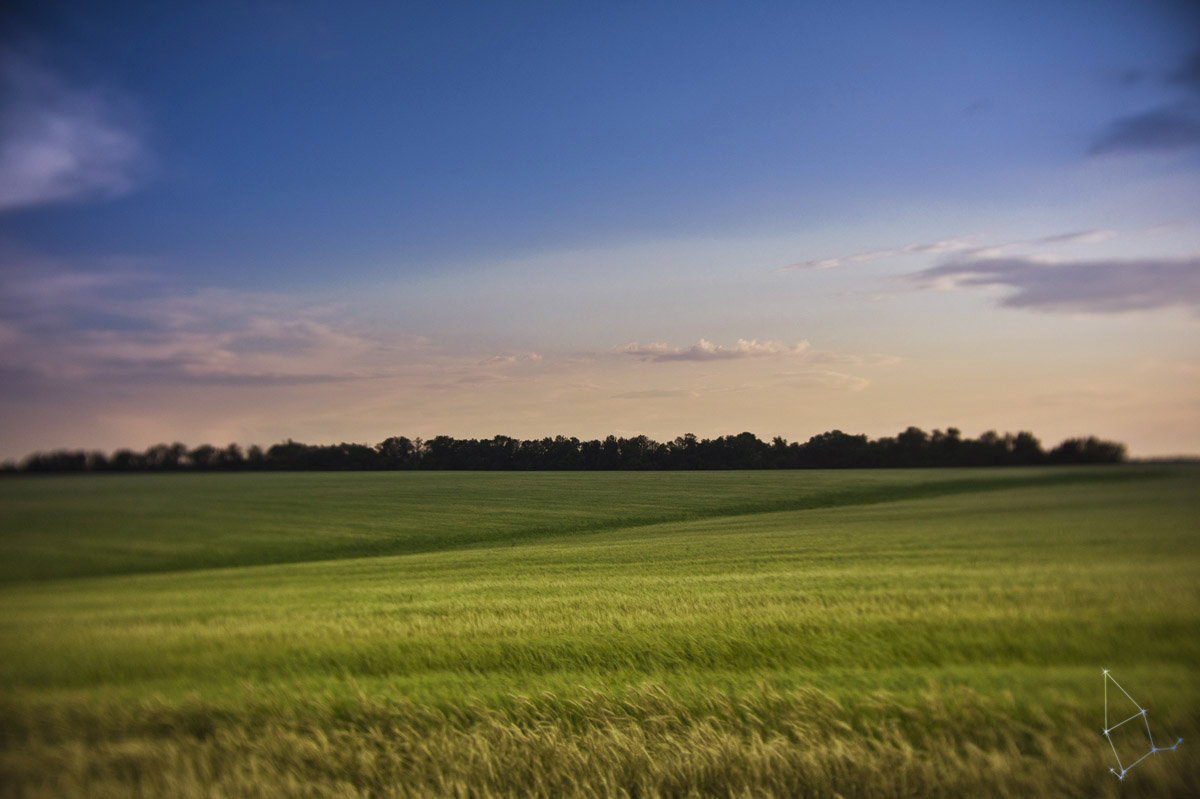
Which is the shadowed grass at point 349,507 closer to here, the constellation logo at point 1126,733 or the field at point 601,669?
the field at point 601,669

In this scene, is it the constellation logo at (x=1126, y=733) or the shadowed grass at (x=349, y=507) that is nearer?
the constellation logo at (x=1126, y=733)

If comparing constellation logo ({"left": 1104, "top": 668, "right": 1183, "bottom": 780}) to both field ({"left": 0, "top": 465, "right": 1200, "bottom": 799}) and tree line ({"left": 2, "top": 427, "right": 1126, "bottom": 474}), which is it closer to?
field ({"left": 0, "top": 465, "right": 1200, "bottom": 799})

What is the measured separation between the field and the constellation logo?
45 mm

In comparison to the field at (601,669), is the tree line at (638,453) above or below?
above

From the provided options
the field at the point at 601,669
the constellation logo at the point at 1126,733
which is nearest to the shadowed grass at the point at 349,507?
the field at the point at 601,669

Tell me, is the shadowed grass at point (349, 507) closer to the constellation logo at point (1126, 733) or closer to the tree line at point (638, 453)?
the tree line at point (638, 453)

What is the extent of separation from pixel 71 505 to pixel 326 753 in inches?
192

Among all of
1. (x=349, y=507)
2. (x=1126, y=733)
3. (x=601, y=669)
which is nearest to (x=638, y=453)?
(x=601, y=669)

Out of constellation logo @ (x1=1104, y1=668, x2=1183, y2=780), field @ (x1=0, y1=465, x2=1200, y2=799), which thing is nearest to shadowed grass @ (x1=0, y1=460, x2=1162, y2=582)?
field @ (x1=0, y1=465, x2=1200, y2=799)

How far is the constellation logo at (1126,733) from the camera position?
3602 mm

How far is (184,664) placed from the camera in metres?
5.14

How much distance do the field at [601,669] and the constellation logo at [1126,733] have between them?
0.15 ft

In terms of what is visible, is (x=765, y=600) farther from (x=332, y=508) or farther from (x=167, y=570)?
(x=332, y=508)

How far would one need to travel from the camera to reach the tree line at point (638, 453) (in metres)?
7.13
